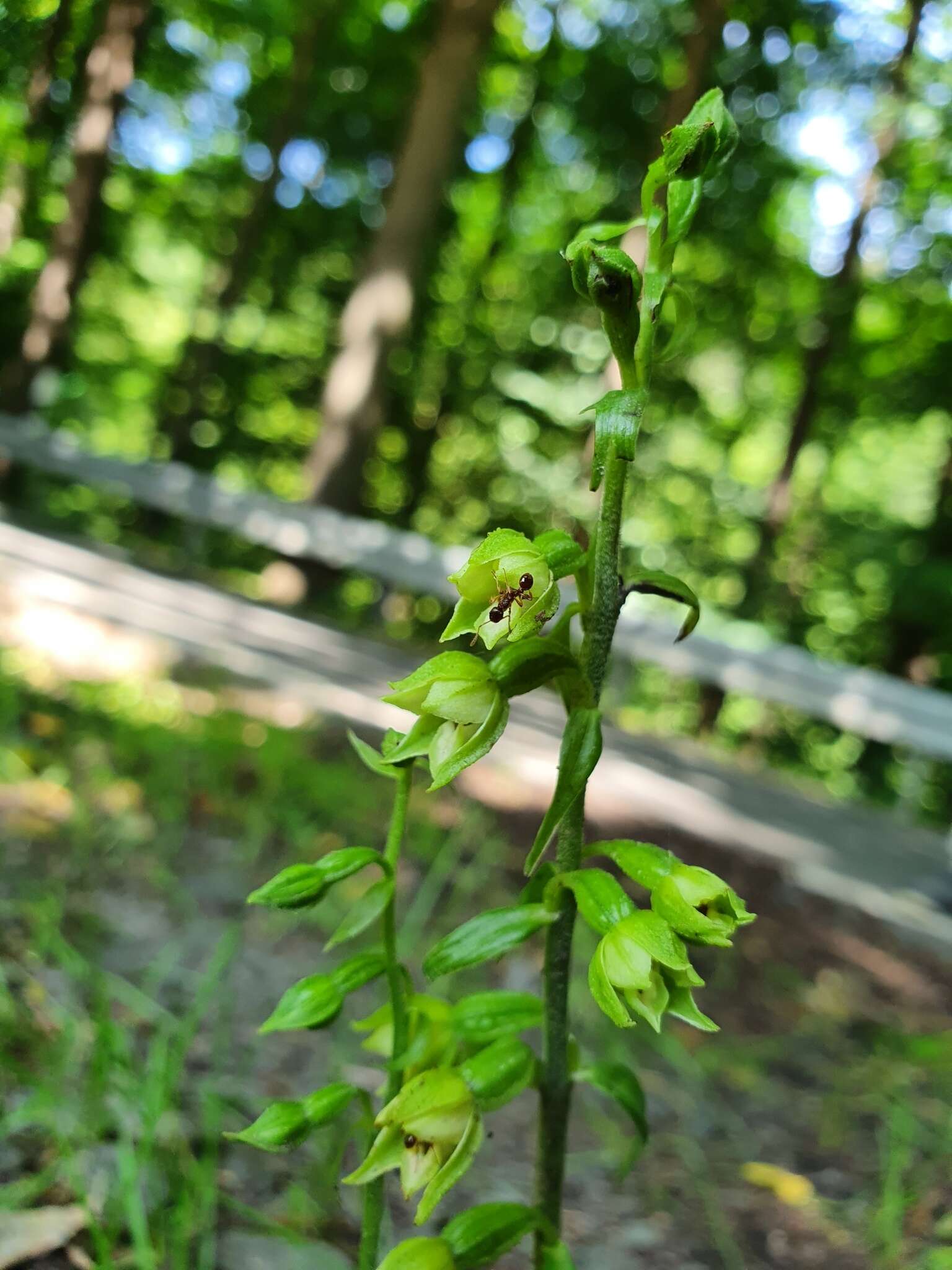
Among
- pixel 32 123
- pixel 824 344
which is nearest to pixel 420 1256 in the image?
pixel 32 123

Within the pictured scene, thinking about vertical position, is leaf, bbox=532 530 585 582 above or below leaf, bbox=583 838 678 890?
above

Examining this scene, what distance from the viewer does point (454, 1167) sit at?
39.8 inches

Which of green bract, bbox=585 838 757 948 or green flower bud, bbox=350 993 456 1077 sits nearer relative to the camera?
green bract, bbox=585 838 757 948

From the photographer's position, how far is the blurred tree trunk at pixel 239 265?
890 cm

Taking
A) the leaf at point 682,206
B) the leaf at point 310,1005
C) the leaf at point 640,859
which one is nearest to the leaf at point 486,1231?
the leaf at point 310,1005

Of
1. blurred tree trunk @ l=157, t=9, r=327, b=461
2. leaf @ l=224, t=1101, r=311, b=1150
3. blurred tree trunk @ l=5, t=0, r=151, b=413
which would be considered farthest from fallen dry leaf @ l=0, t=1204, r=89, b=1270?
blurred tree trunk @ l=157, t=9, r=327, b=461

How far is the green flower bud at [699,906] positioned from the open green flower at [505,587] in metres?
0.27

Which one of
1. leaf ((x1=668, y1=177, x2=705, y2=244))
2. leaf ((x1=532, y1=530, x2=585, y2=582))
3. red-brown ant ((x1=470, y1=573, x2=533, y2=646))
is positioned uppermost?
leaf ((x1=668, y1=177, x2=705, y2=244))

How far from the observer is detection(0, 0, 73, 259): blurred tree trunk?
1.85m

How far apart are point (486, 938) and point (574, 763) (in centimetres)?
20

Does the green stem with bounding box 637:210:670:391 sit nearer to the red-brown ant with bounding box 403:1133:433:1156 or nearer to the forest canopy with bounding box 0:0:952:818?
the red-brown ant with bounding box 403:1133:433:1156

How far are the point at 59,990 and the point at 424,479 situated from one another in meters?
11.0

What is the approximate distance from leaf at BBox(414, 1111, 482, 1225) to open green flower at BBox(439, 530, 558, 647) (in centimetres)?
48

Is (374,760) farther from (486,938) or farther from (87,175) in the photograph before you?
(87,175)
